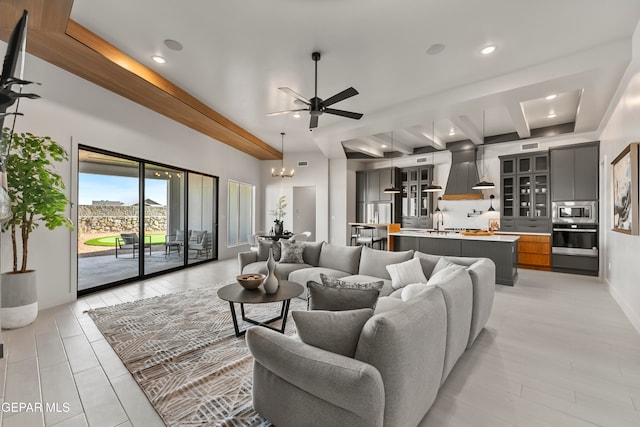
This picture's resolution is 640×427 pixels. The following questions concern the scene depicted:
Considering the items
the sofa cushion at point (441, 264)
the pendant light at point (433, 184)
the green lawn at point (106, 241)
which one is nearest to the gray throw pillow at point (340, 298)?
the sofa cushion at point (441, 264)

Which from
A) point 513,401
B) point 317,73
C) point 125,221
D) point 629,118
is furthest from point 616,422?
point 125,221

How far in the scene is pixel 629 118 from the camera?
352cm

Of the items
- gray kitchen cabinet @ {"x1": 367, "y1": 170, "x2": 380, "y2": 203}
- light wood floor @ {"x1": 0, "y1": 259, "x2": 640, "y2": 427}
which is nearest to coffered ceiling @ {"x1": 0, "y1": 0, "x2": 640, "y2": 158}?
light wood floor @ {"x1": 0, "y1": 259, "x2": 640, "y2": 427}

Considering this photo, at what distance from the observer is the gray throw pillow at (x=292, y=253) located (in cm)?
460

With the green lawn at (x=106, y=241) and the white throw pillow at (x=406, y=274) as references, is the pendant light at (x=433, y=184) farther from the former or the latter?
the green lawn at (x=106, y=241)

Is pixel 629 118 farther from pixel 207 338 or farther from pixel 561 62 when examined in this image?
pixel 207 338

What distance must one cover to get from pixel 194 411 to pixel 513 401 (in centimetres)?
208

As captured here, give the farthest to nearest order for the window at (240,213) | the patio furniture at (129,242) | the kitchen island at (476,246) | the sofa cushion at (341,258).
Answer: the window at (240,213), the patio furniture at (129,242), the kitchen island at (476,246), the sofa cushion at (341,258)

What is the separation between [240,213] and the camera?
8.59 m

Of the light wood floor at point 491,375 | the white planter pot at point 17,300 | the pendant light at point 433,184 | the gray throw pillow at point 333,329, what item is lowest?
the light wood floor at point 491,375

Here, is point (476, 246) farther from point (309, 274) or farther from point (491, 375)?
point (491, 375)

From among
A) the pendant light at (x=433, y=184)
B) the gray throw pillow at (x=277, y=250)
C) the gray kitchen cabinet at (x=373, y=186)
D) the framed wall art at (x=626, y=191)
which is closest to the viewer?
the framed wall art at (x=626, y=191)

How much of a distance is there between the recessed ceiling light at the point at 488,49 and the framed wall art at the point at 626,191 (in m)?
1.82

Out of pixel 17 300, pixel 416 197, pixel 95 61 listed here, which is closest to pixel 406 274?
pixel 17 300
